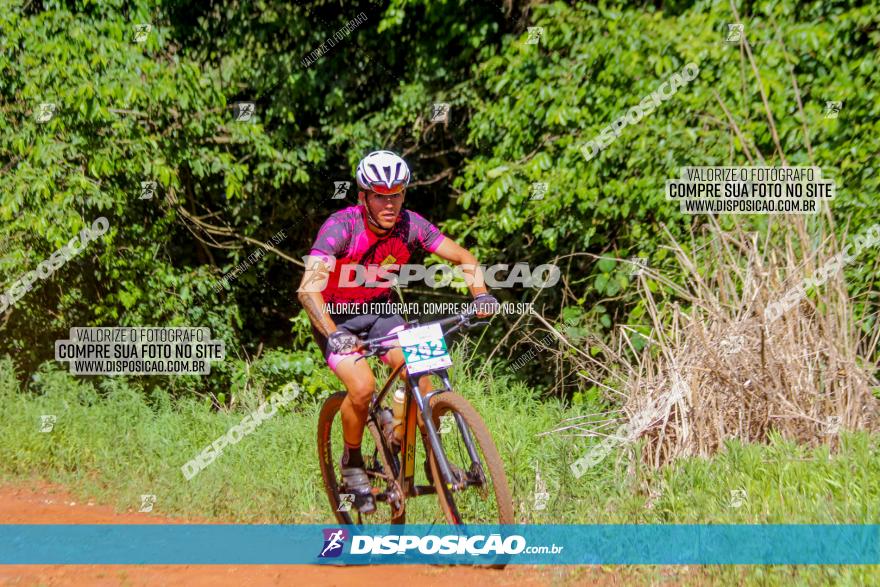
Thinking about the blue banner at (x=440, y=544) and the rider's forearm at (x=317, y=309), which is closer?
the blue banner at (x=440, y=544)

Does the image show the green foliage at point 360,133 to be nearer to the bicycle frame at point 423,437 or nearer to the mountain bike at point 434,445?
the mountain bike at point 434,445

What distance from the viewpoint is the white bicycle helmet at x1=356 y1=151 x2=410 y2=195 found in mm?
5965

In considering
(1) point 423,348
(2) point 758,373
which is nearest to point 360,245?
(1) point 423,348

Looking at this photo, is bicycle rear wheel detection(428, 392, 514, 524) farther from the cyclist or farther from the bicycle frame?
the cyclist

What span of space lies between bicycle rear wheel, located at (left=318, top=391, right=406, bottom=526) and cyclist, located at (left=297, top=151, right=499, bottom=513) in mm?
111

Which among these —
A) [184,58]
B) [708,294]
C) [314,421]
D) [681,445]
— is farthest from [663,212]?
[184,58]

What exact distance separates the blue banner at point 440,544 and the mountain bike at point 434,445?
0.64ft

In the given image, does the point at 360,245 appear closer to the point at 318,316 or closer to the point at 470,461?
the point at 318,316

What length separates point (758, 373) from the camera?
6746 millimetres

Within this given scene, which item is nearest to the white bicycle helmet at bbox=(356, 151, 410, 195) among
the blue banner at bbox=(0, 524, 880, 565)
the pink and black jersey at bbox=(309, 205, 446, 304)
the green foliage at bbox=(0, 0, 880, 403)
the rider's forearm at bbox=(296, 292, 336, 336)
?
the pink and black jersey at bbox=(309, 205, 446, 304)

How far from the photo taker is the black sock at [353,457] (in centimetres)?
637

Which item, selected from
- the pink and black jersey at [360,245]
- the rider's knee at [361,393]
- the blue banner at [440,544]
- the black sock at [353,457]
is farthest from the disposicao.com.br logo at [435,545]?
the pink and black jersey at [360,245]

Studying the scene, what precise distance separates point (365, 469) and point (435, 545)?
806mm

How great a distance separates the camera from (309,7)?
39.0 feet
